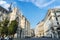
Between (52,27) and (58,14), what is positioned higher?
(58,14)


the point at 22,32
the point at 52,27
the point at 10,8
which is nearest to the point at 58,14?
the point at 52,27

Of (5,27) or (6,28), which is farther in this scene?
(6,28)

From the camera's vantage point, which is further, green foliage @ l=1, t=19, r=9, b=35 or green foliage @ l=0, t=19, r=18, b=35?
green foliage @ l=0, t=19, r=18, b=35

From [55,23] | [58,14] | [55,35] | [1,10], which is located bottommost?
[55,35]

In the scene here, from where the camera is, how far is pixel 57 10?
63.2 m

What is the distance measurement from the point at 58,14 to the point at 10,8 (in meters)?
52.2

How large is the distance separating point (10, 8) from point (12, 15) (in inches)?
599

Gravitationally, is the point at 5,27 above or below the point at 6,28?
above

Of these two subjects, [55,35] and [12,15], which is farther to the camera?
[12,15]

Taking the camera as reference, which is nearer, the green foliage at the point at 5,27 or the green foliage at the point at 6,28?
the green foliage at the point at 5,27

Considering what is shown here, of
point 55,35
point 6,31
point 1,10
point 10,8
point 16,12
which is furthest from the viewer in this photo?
point 10,8

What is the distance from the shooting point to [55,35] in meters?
58.5

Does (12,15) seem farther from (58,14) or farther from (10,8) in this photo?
(58,14)

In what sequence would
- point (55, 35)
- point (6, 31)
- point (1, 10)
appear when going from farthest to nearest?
point (1, 10)
point (55, 35)
point (6, 31)
